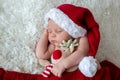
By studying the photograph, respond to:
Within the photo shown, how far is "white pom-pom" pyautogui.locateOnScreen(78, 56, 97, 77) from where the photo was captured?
44.0 inches

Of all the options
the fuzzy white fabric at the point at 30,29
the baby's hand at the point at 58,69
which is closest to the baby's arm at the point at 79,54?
the baby's hand at the point at 58,69

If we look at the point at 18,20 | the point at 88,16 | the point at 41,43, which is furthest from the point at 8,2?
the point at 88,16

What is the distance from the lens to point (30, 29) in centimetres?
129

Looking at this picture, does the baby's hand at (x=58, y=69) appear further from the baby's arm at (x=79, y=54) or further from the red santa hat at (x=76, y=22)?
the red santa hat at (x=76, y=22)

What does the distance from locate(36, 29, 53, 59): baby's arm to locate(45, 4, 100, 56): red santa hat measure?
8 centimetres

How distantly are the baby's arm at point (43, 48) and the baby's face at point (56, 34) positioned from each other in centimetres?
4

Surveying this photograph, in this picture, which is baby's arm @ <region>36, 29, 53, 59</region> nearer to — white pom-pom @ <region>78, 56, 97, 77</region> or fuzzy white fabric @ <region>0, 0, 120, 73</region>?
fuzzy white fabric @ <region>0, 0, 120, 73</region>

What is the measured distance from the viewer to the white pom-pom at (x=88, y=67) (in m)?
1.12

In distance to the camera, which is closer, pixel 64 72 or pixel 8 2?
pixel 64 72

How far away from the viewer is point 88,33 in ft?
3.95

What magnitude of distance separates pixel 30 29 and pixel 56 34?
0.16 metres

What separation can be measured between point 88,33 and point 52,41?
136mm

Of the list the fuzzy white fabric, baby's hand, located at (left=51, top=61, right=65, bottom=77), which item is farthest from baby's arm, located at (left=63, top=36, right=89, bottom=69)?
the fuzzy white fabric

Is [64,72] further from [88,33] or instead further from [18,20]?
[18,20]
